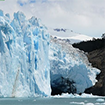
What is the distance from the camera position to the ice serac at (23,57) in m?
20.9

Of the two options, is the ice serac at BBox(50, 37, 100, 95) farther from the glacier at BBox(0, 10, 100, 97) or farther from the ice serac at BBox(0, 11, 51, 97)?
the ice serac at BBox(0, 11, 51, 97)

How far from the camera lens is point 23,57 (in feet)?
73.6

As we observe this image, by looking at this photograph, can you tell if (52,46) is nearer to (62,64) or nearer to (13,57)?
(62,64)

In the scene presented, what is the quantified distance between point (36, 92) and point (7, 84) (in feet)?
11.0

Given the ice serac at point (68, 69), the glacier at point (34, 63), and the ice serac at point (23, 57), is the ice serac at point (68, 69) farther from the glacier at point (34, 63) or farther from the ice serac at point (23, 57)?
the ice serac at point (23, 57)

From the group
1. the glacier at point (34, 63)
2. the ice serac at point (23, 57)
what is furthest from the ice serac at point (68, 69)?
the ice serac at point (23, 57)

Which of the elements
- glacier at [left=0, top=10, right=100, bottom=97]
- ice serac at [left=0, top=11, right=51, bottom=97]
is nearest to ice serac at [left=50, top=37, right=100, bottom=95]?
glacier at [left=0, top=10, right=100, bottom=97]

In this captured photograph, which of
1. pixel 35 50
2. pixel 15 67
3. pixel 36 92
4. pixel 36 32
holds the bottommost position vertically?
pixel 36 92

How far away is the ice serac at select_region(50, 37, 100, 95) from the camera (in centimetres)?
2708

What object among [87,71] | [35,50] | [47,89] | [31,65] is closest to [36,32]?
[35,50]

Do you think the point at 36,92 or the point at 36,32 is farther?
the point at 36,32

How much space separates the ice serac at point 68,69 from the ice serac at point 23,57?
82.9 inches

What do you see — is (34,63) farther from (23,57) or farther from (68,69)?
(68,69)

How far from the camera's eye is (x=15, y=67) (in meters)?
21.7
